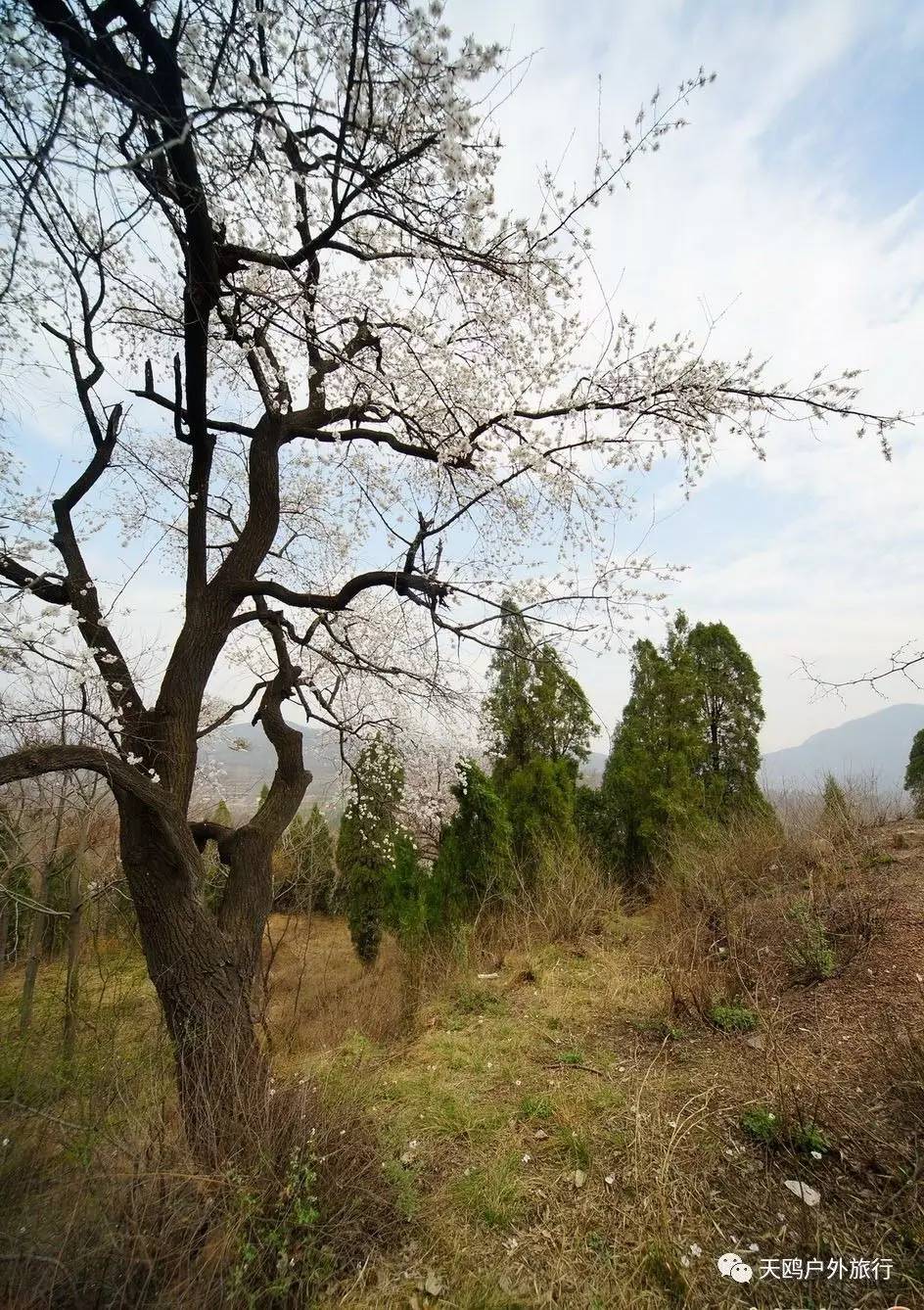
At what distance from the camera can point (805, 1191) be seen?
6.12 feet

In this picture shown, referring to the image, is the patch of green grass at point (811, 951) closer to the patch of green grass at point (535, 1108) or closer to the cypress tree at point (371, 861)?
the patch of green grass at point (535, 1108)

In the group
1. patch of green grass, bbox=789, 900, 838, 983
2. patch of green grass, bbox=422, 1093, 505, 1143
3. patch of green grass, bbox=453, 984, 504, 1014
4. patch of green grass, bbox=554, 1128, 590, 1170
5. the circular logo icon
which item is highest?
patch of green grass, bbox=789, 900, 838, 983

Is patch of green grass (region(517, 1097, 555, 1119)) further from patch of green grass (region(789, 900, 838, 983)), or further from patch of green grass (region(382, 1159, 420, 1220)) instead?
patch of green grass (region(789, 900, 838, 983))

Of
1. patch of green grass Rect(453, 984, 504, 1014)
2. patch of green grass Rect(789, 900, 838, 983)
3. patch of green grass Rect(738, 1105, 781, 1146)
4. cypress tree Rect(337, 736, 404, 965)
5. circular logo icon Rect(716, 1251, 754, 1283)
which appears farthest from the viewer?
cypress tree Rect(337, 736, 404, 965)

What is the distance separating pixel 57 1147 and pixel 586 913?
4.94m

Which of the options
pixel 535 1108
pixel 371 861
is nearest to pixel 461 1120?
pixel 535 1108

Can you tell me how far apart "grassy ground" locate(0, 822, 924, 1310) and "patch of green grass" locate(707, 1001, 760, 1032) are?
0.01 meters

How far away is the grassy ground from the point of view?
1.71 metres

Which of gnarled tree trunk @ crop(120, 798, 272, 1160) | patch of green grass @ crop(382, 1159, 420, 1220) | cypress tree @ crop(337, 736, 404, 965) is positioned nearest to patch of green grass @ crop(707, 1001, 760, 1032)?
patch of green grass @ crop(382, 1159, 420, 1220)

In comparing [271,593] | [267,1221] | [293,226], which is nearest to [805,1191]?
[267,1221]

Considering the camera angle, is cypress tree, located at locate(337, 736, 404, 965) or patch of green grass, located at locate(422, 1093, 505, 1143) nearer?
patch of green grass, located at locate(422, 1093, 505, 1143)

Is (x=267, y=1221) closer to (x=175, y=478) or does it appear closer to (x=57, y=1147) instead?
(x=57, y=1147)

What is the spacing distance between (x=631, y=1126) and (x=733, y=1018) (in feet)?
3.51

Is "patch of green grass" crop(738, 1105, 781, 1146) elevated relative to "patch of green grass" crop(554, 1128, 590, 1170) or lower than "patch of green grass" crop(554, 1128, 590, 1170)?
elevated
